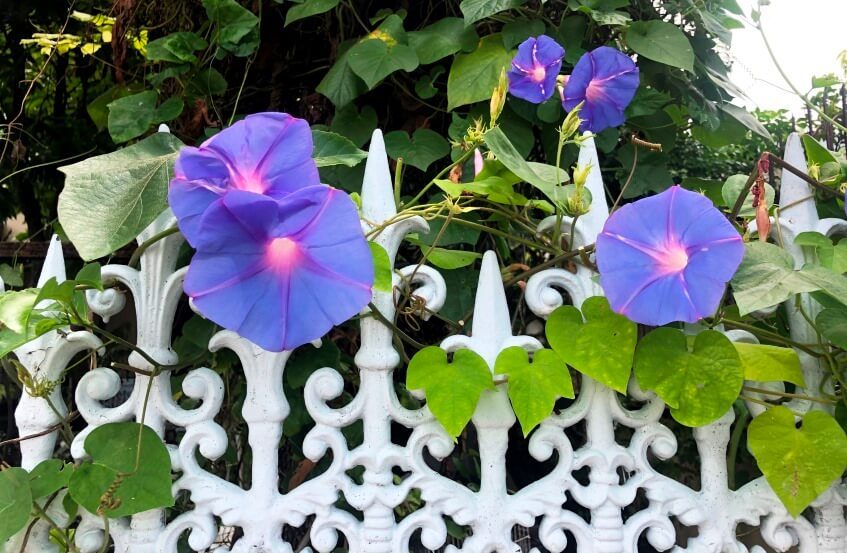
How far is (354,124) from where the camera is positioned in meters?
1.14

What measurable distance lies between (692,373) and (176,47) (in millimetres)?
999

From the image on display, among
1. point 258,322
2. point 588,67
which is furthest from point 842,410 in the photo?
point 258,322

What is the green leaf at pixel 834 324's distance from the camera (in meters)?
0.73

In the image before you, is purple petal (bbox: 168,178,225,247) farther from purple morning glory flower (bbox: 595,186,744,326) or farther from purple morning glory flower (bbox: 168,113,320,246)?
purple morning glory flower (bbox: 595,186,744,326)

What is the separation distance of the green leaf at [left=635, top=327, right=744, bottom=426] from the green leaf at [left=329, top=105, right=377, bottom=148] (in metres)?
0.64

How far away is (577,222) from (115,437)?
2.15ft

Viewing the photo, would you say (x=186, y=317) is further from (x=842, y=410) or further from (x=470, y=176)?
(x=842, y=410)

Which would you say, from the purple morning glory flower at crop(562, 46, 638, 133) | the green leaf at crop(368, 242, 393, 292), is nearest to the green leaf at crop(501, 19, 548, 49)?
the purple morning glory flower at crop(562, 46, 638, 133)

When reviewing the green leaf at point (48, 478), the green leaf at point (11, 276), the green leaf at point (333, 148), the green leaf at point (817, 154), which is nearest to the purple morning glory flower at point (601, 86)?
the green leaf at point (817, 154)

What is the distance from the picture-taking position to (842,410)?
79 cm

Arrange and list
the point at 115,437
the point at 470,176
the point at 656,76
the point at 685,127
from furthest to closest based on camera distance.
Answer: the point at 685,127 < the point at 656,76 < the point at 470,176 < the point at 115,437

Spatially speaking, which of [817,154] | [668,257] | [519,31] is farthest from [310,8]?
[817,154]

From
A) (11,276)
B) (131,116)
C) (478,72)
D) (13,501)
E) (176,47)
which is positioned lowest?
(11,276)

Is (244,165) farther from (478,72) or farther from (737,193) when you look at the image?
(737,193)
